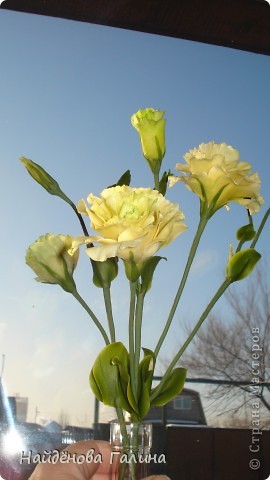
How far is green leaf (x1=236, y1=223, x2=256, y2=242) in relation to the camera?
38cm

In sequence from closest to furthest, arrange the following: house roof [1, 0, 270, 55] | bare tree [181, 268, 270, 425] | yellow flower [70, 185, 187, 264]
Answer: yellow flower [70, 185, 187, 264]
house roof [1, 0, 270, 55]
bare tree [181, 268, 270, 425]

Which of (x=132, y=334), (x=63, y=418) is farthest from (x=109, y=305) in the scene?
(x=63, y=418)

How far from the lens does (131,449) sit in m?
0.30

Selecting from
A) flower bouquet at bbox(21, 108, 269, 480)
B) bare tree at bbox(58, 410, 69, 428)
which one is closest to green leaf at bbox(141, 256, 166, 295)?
flower bouquet at bbox(21, 108, 269, 480)

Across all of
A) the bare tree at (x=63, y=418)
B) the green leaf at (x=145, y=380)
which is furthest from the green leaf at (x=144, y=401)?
the bare tree at (x=63, y=418)

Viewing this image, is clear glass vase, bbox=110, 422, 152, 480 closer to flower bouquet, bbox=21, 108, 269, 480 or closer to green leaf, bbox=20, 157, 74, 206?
flower bouquet, bbox=21, 108, 269, 480

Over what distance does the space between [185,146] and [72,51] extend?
0.23 meters

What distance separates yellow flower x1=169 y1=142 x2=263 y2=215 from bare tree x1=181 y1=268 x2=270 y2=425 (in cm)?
50

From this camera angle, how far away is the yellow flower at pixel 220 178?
1.10 feet

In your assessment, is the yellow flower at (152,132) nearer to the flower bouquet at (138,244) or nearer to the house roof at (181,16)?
the flower bouquet at (138,244)

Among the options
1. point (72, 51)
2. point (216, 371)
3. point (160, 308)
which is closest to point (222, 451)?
point (216, 371)

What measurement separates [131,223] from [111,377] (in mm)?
93

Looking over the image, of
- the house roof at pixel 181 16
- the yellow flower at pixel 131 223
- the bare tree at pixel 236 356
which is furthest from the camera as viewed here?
the bare tree at pixel 236 356

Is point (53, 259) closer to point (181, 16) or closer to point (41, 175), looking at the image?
point (41, 175)
